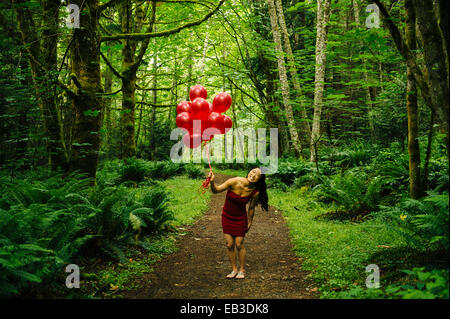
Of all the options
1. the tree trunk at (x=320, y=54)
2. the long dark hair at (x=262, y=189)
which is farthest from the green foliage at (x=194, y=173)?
the long dark hair at (x=262, y=189)

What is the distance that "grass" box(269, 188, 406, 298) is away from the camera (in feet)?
13.2

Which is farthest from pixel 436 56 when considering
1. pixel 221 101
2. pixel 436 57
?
pixel 221 101

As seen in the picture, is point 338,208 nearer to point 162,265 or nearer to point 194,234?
point 194,234

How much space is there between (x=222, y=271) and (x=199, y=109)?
9.70 feet

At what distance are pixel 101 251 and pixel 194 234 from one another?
264 cm

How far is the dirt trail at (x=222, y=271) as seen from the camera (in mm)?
4246

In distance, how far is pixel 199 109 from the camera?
5.40 metres

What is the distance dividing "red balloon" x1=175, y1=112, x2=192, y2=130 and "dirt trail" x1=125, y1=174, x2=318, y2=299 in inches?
101

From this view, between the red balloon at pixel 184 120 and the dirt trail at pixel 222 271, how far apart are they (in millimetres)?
2575

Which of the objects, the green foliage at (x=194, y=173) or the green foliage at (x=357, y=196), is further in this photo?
the green foliage at (x=194, y=173)

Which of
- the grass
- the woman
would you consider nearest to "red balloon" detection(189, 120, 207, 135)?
the woman

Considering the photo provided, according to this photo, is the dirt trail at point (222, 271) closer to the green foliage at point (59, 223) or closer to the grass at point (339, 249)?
the grass at point (339, 249)
